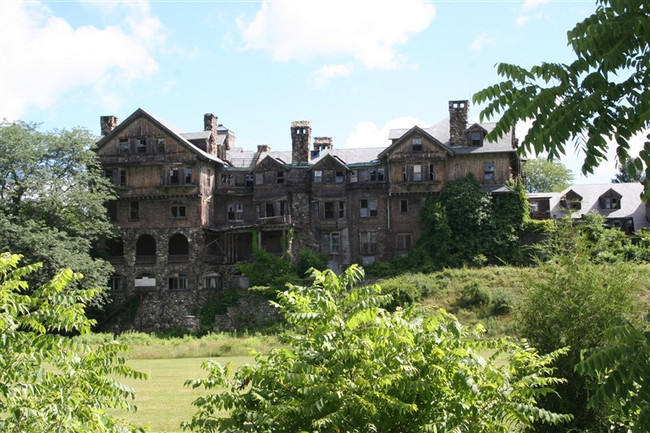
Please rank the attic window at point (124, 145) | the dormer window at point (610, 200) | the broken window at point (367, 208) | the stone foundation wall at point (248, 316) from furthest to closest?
the dormer window at point (610, 200), the attic window at point (124, 145), the broken window at point (367, 208), the stone foundation wall at point (248, 316)

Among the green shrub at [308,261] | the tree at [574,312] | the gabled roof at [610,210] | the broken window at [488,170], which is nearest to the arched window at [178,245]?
the green shrub at [308,261]

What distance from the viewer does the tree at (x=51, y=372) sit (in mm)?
10391

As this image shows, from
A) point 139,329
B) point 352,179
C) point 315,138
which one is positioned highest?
point 315,138

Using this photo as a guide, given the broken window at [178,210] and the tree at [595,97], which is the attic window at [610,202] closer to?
the broken window at [178,210]

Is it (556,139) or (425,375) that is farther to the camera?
(425,375)

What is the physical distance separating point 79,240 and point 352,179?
21762 millimetres

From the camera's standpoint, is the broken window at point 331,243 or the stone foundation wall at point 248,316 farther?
the broken window at point 331,243

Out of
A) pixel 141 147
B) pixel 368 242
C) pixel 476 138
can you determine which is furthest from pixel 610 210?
pixel 141 147

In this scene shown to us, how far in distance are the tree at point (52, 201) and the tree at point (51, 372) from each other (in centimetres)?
3793

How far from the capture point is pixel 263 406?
36.0 ft

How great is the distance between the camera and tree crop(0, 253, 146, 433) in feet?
34.1

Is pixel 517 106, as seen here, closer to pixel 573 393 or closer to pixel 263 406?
pixel 263 406

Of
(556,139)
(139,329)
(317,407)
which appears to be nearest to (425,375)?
(317,407)

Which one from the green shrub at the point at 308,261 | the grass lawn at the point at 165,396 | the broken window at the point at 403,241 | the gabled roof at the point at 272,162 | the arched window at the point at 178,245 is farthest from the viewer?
the arched window at the point at 178,245
